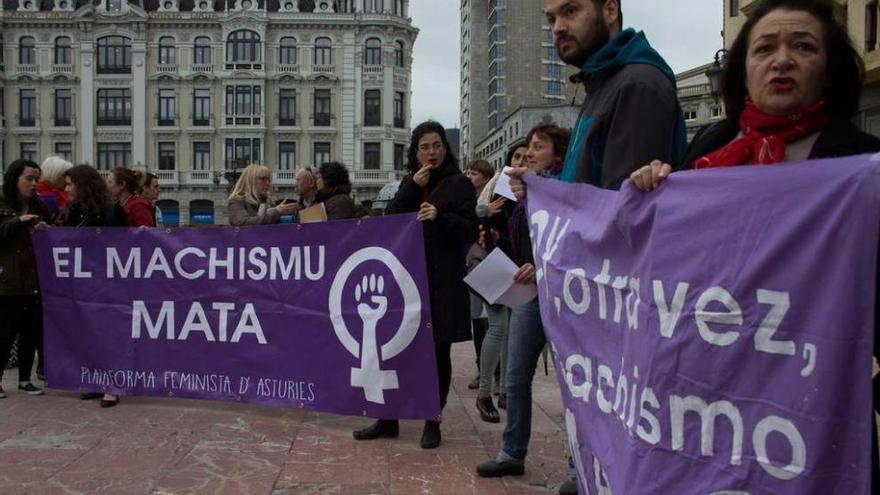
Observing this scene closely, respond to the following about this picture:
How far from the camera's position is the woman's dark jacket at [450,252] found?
4.68 meters

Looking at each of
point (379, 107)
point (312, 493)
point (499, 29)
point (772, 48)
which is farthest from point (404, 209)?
point (499, 29)

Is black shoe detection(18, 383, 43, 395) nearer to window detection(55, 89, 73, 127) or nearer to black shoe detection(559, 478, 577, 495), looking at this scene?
black shoe detection(559, 478, 577, 495)

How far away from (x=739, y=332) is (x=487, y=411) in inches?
150

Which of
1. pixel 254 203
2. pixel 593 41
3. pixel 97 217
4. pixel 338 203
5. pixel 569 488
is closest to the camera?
pixel 593 41

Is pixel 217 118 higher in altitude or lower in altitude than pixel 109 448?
higher

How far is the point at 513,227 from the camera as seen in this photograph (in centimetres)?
441

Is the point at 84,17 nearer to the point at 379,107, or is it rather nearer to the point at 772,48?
the point at 379,107

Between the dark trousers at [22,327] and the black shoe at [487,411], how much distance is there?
366 centimetres

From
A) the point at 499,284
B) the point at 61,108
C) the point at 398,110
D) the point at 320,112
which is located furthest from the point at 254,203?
the point at 61,108

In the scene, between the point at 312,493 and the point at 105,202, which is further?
the point at 105,202

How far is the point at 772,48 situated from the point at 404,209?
3139 mm

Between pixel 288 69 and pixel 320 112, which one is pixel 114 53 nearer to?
pixel 288 69

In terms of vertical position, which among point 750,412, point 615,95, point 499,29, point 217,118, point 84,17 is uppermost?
point 499,29

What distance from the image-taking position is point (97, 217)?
20.3 feet
